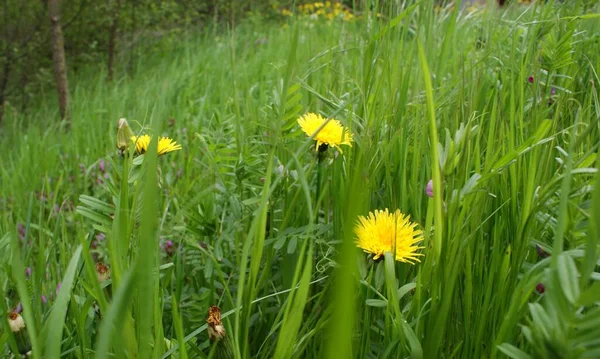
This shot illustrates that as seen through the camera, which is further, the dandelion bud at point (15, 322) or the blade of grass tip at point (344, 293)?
the dandelion bud at point (15, 322)

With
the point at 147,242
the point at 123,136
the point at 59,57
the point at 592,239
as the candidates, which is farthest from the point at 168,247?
the point at 59,57

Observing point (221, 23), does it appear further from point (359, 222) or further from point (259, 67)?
point (359, 222)

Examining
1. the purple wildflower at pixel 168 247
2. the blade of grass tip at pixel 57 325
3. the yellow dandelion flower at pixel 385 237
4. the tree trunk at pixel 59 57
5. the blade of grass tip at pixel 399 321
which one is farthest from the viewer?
the tree trunk at pixel 59 57

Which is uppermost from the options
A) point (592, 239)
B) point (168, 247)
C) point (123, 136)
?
point (592, 239)

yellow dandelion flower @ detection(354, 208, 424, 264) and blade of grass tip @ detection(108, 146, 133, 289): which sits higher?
blade of grass tip @ detection(108, 146, 133, 289)

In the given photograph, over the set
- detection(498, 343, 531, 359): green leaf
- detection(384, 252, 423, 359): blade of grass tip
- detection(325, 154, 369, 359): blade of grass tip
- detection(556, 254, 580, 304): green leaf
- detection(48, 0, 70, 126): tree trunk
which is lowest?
detection(48, 0, 70, 126): tree trunk

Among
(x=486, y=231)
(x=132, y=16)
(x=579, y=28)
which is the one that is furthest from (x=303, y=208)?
(x=132, y=16)

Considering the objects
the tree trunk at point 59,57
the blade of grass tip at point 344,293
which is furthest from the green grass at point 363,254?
the tree trunk at point 59,57

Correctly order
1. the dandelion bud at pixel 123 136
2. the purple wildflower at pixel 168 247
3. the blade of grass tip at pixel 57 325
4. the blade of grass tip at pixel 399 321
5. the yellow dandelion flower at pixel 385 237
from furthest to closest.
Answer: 1. the purple wildflower at pixel 168 247
2. the dandelion bud at pixel 123 136
3. the yellow dandelion flower at pixel 385 237
4. the blade of grass tip at pixel 399 321
5. the blade of grass tip at pixel 57 325

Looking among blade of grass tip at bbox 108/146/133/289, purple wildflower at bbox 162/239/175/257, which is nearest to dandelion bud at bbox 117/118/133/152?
blade of grass tip at bbox 108/146/133/289

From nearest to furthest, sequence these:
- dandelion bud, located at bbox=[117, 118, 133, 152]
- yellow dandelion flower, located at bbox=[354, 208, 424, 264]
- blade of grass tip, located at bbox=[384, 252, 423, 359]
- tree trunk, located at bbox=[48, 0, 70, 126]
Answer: blade of grass tip, located at bbox=[384, 252, 423, 359], yellow dandelion flower, located at bbox=[354, 208, 424, 264], dandelion bud, located at bbox=[117, 118, 133, 152], tree trunk, located at bbox=[48, 0, 70, 126]

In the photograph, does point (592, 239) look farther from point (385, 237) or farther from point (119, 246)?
point (119, 246)

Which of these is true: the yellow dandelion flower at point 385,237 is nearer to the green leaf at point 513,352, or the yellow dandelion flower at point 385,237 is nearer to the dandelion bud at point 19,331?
the green leaf at point 513,352

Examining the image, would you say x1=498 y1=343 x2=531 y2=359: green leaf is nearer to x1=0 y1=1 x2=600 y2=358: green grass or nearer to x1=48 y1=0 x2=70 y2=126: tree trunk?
x1=0 y1=1 x2=600 y2=358: green grass
